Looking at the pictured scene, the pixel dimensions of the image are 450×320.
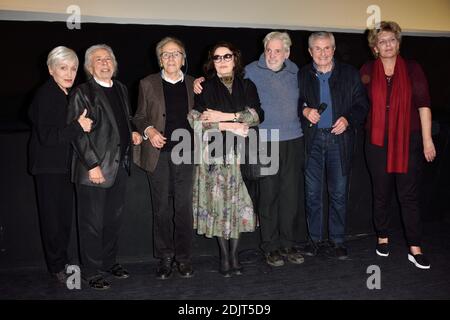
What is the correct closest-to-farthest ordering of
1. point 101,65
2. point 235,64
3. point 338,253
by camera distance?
point 101,65 < point 235,64 < point 338,253

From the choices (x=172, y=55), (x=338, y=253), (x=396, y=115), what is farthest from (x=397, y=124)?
(x=172, y=55)

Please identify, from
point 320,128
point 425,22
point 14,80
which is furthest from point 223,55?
point 425,22

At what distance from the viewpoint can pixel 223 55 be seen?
2.35 metres

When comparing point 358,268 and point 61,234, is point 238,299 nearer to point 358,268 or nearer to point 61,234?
point 358,268

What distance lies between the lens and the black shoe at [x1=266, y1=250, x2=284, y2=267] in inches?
106

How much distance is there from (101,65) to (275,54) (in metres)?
0.87

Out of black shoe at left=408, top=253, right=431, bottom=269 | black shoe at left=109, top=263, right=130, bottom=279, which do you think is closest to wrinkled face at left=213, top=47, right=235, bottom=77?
black shoe at left=109, top=263, right=130, bottom=279

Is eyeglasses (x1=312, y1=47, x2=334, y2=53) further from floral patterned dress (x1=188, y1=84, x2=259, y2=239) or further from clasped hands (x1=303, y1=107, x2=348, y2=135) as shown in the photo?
floral patterned dress (x1=188, y1=84, x2=259, y2=239)

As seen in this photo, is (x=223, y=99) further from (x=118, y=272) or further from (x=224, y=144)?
(x=118, y=272)

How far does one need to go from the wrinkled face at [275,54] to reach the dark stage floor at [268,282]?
108 cm

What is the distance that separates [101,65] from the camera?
2.32 m

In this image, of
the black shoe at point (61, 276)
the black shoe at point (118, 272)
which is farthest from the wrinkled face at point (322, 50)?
the black shoe at point (61, 276)
